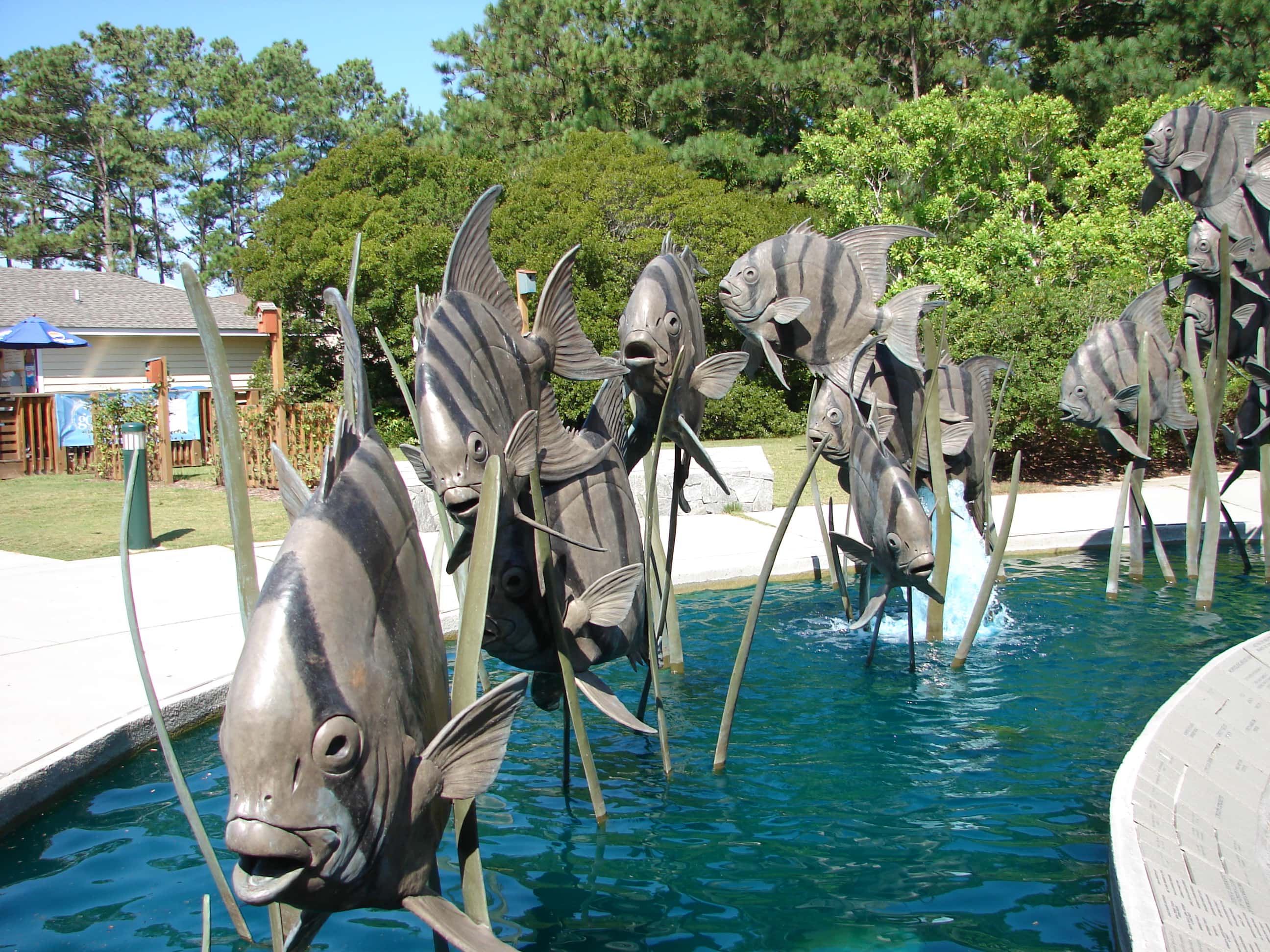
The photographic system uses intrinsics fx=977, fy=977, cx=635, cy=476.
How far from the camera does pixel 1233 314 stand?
7336 millimetres

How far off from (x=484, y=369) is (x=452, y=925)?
57.3 inches

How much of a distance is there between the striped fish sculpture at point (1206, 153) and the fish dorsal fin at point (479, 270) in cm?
589

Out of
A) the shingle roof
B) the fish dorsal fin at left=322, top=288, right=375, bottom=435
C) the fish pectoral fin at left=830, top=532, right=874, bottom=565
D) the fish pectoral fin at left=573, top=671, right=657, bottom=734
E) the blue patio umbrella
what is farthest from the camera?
the shingle roof

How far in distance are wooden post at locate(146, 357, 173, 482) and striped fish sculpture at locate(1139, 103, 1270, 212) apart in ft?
44.5

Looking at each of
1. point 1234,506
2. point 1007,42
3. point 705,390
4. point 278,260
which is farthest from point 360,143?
point 705,390

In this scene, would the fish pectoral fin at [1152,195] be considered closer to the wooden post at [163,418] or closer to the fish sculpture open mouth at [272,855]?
the fish sculpture open mouth at [272,855]

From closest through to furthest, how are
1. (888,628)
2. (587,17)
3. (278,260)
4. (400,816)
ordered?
(400,816) < (888,628) < (278,260) < (587,17)

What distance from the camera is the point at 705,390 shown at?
3.99 m

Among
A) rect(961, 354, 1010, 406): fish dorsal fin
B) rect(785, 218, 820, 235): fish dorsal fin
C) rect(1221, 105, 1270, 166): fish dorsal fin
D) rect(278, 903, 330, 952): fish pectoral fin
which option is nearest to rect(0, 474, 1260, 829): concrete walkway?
rect(961, 354, 1010, 406): fish dorsal fin

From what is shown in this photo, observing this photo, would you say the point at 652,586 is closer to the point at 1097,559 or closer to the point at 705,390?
the point at 705,390

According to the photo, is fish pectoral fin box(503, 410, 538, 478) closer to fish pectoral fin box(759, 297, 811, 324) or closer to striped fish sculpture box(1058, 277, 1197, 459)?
fish pectoral fin box(759, 297, 811, 324)

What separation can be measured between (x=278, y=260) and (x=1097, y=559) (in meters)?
17.4

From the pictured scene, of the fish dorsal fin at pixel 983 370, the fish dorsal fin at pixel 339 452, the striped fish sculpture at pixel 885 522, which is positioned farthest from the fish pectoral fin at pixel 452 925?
the fish dorsal fin at pixel 983 370

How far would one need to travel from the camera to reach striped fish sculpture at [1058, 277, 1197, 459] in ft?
23.0
